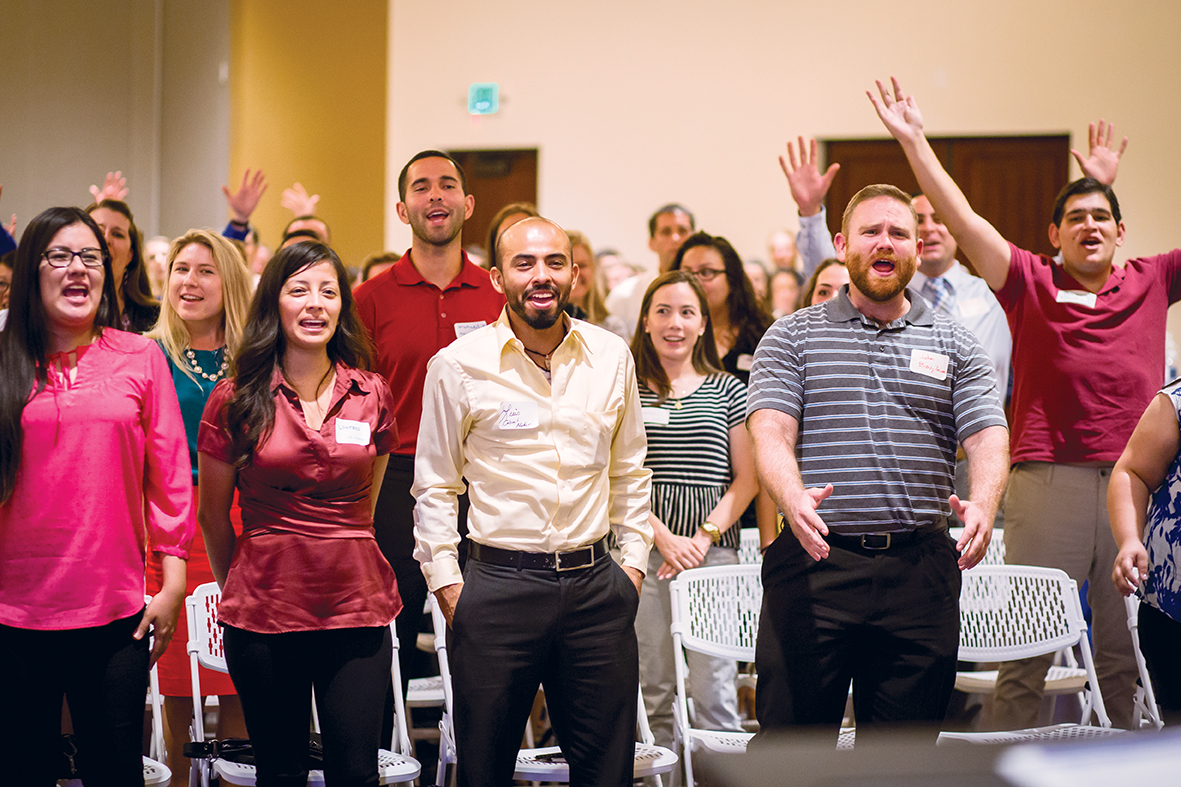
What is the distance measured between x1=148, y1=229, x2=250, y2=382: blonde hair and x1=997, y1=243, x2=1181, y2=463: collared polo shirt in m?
2.48

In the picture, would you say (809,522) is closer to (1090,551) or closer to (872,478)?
(872,478)

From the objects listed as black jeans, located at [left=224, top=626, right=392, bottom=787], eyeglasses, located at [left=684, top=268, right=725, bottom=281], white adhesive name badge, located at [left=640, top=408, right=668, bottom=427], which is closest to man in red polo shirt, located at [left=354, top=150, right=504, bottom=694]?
white adhesive name badge, located at [left=640, top=408, right=668, bottom=427]

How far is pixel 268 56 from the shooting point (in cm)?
906

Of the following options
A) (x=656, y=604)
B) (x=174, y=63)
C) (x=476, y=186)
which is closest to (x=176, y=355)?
(x=656, y=604)

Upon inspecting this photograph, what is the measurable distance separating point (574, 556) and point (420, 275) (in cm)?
135

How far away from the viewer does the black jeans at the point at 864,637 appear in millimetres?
2537

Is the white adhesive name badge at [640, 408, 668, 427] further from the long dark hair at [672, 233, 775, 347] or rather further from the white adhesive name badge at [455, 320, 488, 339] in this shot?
the long dark hair at [672, 233, 775, 347]

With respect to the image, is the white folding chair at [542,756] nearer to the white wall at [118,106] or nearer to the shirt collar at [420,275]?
the shirt collar at [420,275]

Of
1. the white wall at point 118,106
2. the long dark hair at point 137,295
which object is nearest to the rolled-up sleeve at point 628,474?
the long dark hair at point 137,295

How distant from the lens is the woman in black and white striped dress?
10.6ft

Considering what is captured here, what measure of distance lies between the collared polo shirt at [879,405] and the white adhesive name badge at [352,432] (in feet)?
3.16

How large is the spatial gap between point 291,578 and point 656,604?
1244 millimetres

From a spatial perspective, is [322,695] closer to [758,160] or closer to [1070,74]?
[758,160]

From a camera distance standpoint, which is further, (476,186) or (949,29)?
(476,186)
